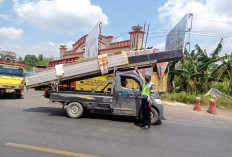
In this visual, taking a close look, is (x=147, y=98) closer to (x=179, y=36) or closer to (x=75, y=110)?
(x=75, y=110)

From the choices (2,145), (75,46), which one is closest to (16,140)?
(2,145)

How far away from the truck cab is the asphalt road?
0.42 metres

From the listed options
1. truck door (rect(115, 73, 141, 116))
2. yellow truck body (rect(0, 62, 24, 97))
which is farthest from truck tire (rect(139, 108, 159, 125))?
yellow truck body (rect(0, 62, 24, 97))

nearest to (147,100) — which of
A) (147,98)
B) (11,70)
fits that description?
(147,98)

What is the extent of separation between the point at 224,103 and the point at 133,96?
853cm

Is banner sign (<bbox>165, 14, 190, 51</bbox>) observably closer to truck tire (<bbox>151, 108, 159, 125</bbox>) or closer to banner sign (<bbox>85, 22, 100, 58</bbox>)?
banner sign (<bbox>85, 22, 100, 58</bbox>)

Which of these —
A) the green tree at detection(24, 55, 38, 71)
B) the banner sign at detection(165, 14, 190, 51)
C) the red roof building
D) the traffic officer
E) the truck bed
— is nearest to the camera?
the traffic officer

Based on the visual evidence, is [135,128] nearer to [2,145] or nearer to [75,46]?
[2,145]

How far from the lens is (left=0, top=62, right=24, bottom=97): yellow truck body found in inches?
416

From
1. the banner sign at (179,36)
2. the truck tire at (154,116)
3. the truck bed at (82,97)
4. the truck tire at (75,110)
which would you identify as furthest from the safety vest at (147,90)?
the banner sign at (179,36)

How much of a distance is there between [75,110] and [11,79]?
696 cm

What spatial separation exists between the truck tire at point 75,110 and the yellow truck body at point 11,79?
19.9ft

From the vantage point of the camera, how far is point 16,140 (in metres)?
4.27

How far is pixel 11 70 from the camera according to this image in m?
11.8
